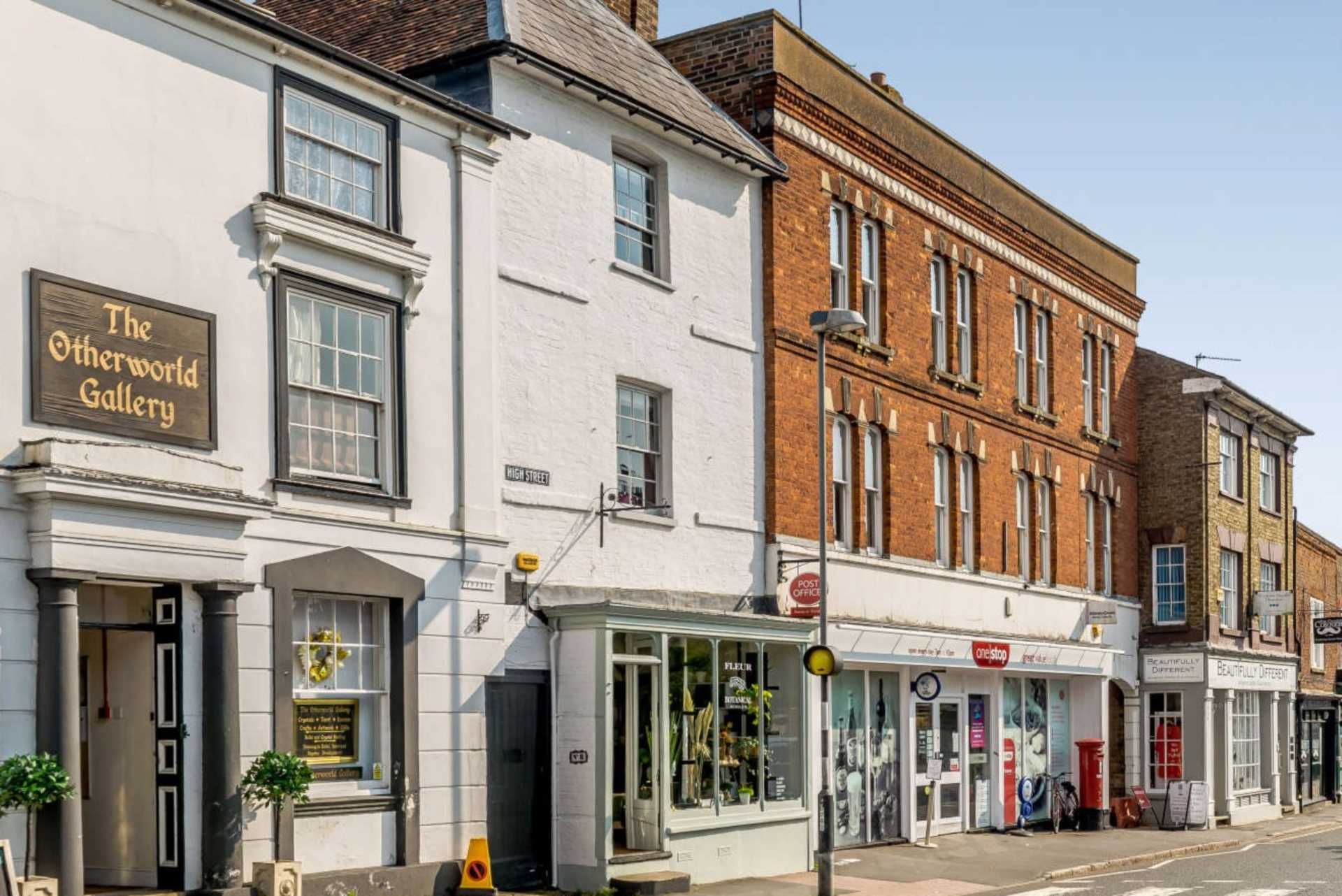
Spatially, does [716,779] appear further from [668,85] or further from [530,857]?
Result: [668,85]

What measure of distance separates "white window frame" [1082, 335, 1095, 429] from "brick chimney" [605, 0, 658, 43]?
1273 centimetres

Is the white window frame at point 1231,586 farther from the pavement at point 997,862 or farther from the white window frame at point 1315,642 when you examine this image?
the white window frame at point 1315,642

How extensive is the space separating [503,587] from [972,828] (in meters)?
13.3

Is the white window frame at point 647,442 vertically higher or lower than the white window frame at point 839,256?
lower

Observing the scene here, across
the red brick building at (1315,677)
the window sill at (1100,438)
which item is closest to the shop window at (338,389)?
the window sill at (1100,438)

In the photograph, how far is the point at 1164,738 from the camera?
3606 centimetres

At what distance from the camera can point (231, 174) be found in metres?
15.1

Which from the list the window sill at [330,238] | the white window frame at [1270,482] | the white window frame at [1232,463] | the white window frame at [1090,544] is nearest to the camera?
the window sill at [330,238]

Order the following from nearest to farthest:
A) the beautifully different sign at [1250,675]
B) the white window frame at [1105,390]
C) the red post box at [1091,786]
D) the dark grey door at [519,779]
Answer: the dark grey door at [519,779] → the red post box at [1091,786] → the white window frame at [1105,390] → the beautifully different sign at [1250,675]

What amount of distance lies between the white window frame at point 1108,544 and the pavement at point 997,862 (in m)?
5.10

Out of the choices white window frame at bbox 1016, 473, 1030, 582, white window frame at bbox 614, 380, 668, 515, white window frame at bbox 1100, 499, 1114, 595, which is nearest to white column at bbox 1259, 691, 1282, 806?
white window frame at bbox 1100, 499, 1114, 595

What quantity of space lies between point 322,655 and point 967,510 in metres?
15.4

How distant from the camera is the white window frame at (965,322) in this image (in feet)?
95.1

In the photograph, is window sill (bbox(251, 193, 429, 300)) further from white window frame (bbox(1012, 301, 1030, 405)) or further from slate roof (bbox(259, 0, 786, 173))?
white window frame (bbox(1012, 301, 1030, 405))
